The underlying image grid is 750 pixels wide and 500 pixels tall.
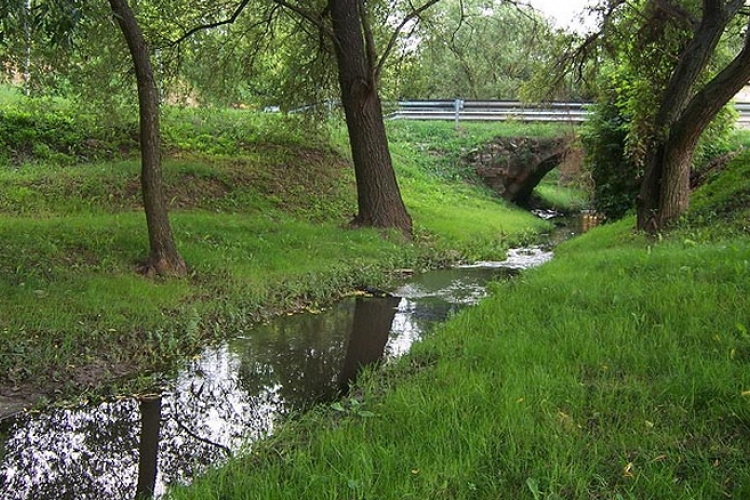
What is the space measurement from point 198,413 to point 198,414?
0.07 ft

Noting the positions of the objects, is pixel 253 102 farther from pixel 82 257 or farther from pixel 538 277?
pixel 538 277

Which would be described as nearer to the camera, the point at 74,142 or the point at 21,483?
the point at 21,483

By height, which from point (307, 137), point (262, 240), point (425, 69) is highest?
point (425, 69)

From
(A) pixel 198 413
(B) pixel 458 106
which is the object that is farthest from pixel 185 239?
(B) pixel 458 106

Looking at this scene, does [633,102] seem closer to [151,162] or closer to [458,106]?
[151,162]

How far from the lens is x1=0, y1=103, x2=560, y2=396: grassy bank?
20.2 ft

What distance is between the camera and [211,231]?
1044cm

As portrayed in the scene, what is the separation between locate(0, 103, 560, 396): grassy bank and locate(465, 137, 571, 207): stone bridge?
13.2 feet

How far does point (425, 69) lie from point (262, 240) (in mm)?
9337

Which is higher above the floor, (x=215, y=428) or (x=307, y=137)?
(x=307, y=137)

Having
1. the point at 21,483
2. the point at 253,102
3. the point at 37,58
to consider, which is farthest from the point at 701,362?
the point at 253,102

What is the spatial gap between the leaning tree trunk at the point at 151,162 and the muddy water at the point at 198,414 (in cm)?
176

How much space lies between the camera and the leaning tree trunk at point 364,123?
12648 millimetres

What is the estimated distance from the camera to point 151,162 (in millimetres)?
8055
